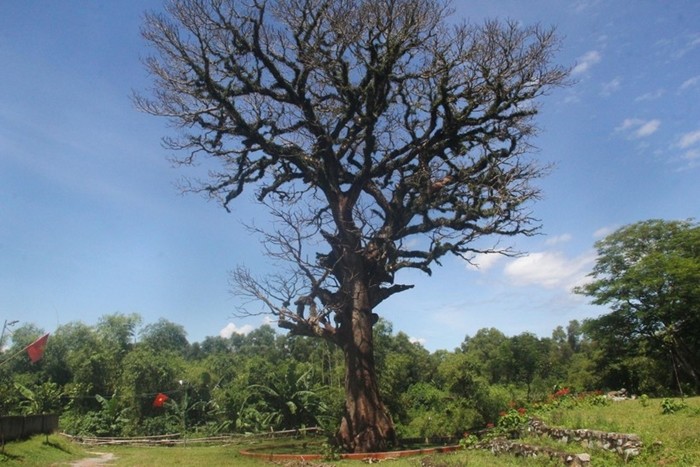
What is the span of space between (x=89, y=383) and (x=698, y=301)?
49207 mm

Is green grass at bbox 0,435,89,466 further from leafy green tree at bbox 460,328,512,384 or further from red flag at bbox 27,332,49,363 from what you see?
leafy green tree at bbox 460,328,512,384

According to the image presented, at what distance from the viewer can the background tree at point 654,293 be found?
26.4 meters

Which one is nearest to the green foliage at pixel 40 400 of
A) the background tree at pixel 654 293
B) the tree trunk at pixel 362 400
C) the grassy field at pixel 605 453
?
the grassy field at pixel 605 453

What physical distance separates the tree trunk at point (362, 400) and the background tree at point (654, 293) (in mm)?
18429

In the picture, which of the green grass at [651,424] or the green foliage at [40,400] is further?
the green foliage at [40,400]

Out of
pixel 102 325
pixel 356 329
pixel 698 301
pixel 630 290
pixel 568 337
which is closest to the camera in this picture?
pixel 356 329

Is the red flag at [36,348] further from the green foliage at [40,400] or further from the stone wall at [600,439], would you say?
the green foliage at [40,400]

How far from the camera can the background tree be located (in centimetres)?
2636

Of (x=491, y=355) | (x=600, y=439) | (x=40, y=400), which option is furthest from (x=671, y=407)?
(x=40, y=400)

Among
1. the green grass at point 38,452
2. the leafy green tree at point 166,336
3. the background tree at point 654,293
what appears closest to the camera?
the green grass at point 38,452

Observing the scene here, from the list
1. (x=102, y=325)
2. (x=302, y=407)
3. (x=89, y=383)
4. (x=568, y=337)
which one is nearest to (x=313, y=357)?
(x=302, y=407)

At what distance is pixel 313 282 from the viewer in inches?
603

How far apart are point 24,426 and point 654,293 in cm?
3036

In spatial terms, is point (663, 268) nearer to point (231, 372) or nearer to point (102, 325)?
point (231, 372)
